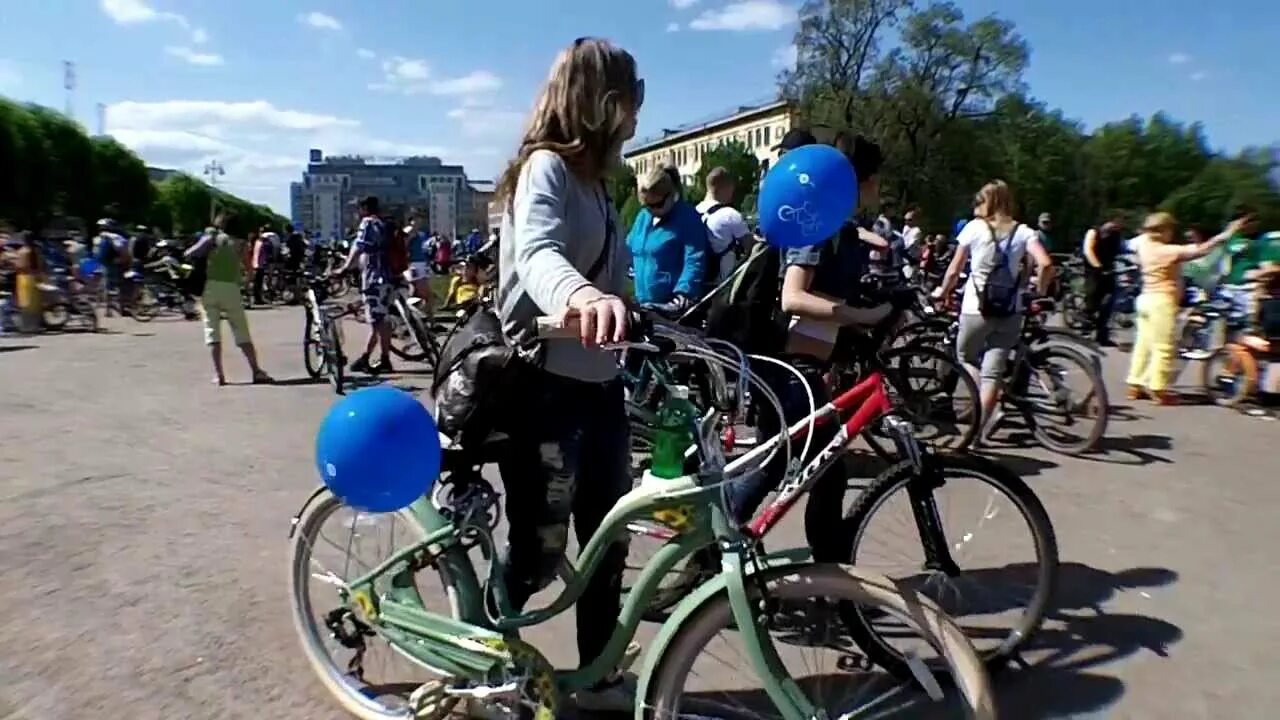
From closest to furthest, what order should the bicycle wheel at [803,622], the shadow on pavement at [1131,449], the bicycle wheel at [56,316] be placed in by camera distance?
1. the bicycle wheel at [803,622]
2. the shadow on pavement at [1131,449]
3. the bicycle wheel at [56,316]

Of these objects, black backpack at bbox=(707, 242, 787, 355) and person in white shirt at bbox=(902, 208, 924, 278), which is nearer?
black backpack at bbox=(707, 242, 787, 355)

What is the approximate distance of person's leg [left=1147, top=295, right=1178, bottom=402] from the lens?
885 centimetres

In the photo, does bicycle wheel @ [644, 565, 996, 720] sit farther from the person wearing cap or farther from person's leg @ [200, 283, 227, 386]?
person's leg @ [200, 283, 227, 386]

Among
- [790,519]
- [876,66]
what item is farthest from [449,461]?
[876,66]

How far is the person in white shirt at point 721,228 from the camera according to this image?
271 inches

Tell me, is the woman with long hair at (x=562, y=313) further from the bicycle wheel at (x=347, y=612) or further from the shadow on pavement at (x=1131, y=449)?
the shadow on pavement at (x=1131, y=449)

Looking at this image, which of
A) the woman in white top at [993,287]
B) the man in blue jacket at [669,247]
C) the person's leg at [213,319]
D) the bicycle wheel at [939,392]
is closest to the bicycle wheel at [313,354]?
the person's leg at [213,319]

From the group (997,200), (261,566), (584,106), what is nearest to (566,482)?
(584,106)

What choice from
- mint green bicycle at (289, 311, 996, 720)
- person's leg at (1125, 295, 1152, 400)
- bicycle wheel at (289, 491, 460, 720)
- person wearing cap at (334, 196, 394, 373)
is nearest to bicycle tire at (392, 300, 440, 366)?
person wearing cap at (334, 196, 394, 373)

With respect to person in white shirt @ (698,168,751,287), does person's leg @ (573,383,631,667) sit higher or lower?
lower

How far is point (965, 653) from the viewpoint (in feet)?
7.52

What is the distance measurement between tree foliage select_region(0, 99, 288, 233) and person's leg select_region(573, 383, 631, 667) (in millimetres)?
35700

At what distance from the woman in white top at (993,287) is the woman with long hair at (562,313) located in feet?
14.6

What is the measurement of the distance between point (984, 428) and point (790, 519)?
248 cm
